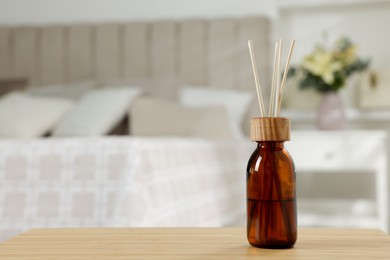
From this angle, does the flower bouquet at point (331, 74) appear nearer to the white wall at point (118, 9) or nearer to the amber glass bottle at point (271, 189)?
the white wall at point (118, 9)

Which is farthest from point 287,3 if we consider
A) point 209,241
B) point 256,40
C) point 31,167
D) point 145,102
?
point 209,241

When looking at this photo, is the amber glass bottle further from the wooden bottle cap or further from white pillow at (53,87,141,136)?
white pillow at (53,87,141,136)

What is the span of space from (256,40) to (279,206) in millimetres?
3126

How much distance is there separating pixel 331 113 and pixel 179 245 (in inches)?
113

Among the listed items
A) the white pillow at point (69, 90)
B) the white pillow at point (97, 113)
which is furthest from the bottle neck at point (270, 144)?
the white pillow at point (69, 90)

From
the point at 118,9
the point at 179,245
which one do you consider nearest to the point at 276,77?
the point at 179,245

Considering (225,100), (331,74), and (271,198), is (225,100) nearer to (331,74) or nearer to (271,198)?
(331,74)

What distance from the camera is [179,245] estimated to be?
83cm

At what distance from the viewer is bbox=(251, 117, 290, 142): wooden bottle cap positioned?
80 centimetres

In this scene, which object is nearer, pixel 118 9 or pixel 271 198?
pixel 271 198

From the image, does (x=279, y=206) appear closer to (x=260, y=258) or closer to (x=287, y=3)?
(x=260, y=258)

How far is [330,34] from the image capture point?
404cm

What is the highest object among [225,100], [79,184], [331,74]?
[331,74]

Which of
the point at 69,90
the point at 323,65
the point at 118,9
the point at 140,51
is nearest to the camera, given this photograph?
the point at 323,65
